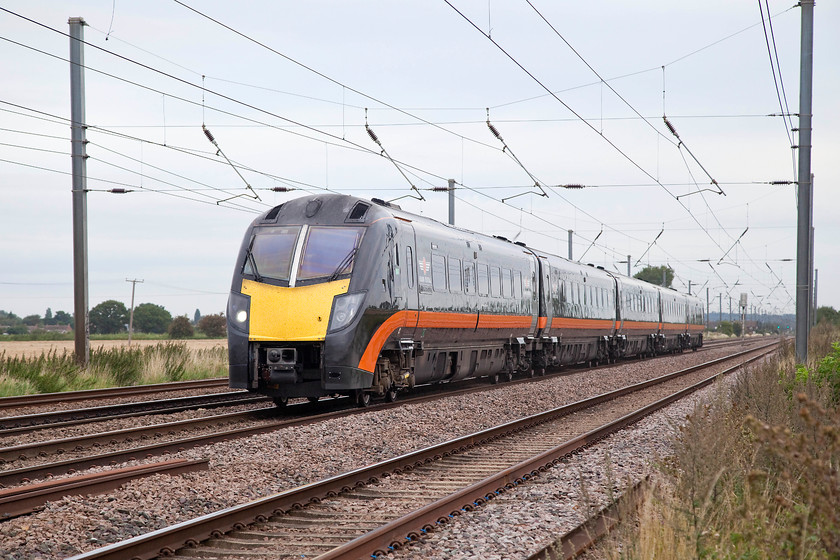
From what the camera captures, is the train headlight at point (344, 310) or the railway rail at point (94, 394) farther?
the railway rail at point (94, 394)

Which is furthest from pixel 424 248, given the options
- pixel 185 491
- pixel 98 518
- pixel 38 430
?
pixel 98 518

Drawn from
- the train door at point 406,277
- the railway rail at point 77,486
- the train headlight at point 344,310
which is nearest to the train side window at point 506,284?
the train door at point 406,277

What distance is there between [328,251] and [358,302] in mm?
1090

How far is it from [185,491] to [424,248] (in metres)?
9.89

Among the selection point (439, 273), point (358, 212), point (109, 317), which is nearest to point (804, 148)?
point (439, 273)

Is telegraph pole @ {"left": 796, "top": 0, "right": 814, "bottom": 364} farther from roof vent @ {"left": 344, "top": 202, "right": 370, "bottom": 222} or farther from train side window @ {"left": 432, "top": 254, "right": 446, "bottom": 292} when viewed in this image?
roof vent @ {"left": 344, "top": 202, "right": 370, "bottom": 222}

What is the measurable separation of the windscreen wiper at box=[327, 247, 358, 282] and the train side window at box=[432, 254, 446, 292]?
3287mm

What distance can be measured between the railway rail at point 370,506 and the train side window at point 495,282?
Result: 873cm

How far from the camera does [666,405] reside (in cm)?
1775

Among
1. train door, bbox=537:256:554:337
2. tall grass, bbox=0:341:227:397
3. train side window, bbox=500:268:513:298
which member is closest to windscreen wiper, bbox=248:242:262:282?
tall grass, bbox=0:341:227:397

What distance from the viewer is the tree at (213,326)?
8356cm

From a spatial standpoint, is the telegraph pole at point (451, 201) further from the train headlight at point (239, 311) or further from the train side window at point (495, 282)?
the train headlight at point (239, 311)

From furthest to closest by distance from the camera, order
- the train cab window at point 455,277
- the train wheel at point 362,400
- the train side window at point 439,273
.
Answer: the train cab window at point 455,277 → the train side window at point 439,273 → the train wheel at point 362,400

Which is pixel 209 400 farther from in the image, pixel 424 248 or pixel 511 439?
pixel 511 439
